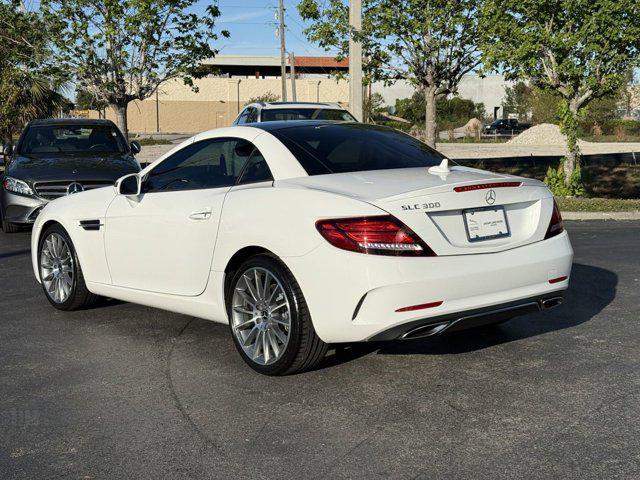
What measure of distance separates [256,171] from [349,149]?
645mm

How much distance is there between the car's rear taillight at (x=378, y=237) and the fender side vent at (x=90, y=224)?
2.72 meters

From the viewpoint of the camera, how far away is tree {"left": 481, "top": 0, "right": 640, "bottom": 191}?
54.4 ft

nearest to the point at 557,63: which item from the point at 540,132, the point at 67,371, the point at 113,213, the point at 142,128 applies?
the point at 113,213

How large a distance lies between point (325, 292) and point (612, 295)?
372 cm

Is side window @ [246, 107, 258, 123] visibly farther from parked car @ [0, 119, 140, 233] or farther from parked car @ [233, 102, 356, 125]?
parked car @ [0, 119, 140, 233]

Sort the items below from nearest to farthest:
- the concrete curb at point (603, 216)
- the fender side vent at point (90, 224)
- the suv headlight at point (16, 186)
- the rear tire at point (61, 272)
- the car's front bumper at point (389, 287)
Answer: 1. the car's front bumper at point (389, 287)
2. the fender side vent at point (90, 224)
3. the rear tire at point (61, 272)
4. the suv headlight at point (16, 186)
5. the concrete curb at point (603, 216)

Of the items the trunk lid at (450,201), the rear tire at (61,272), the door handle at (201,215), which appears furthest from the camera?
the rear tire at (61,272)

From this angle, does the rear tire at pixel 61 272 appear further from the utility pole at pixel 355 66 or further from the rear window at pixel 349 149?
the utility pole at pixel 355 66

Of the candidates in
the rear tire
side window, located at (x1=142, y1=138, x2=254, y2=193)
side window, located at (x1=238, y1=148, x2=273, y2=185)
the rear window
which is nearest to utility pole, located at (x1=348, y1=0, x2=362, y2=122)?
the rear tire

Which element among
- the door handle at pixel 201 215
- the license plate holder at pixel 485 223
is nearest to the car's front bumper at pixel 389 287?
the license plate holder at pixel 485 223

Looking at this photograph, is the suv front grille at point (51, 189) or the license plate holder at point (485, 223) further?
the suv front grille at point (51, 189)

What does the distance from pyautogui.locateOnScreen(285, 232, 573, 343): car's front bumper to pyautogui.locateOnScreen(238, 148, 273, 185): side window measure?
78 cm

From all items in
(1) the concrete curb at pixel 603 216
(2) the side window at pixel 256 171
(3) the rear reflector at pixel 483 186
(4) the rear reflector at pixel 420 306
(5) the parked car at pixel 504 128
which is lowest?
(1) the concrete curb at pixel 603 216

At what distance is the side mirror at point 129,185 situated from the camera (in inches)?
253
